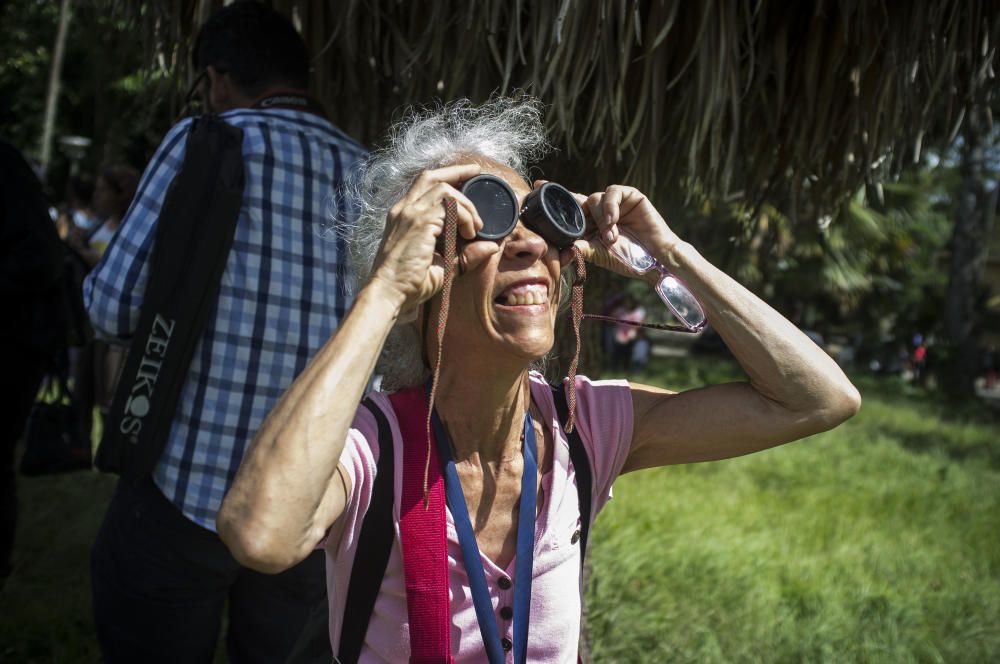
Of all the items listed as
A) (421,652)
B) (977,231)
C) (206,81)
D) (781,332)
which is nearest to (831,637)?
(781,332)

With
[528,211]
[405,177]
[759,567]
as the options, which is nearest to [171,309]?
[405,177]

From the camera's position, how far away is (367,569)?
156 centimetres

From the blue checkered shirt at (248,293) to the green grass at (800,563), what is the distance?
7.09 feet

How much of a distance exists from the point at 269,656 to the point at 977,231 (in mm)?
15215

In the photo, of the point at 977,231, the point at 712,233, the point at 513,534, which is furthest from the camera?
the point at 977,231

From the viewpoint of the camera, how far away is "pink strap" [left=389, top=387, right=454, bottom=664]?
1.52 metres

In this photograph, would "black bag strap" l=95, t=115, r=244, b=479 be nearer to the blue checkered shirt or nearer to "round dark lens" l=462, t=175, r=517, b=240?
the blue checkered shirt

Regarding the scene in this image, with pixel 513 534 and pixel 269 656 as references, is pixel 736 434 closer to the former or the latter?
pixel 513 534

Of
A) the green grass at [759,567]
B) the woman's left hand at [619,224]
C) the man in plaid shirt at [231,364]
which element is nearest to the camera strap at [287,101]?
the man in plaid shirt at [231,364]

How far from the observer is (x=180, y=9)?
2.83m

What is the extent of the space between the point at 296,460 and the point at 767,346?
936 mm

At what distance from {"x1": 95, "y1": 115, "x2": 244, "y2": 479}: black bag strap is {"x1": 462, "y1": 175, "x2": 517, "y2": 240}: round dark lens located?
2.55 ft

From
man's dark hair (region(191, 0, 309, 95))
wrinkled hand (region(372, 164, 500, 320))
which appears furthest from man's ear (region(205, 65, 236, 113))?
wrinkled hand (region(372, 164, 500, 320))

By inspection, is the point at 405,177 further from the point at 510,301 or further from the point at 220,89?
the point at 220,89
